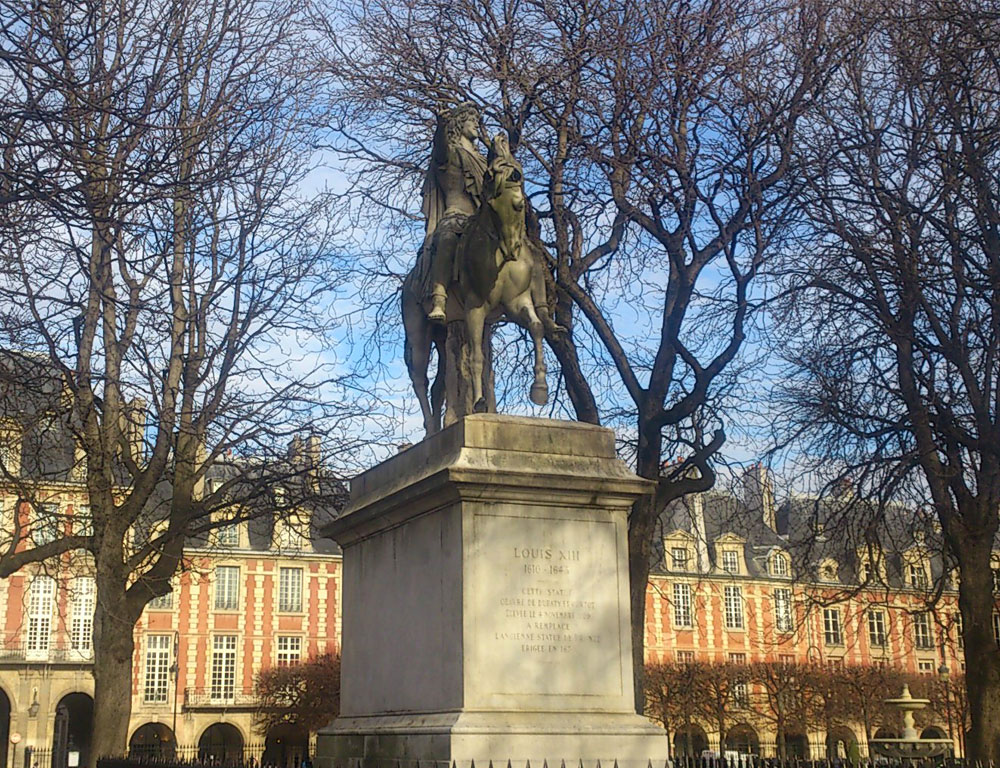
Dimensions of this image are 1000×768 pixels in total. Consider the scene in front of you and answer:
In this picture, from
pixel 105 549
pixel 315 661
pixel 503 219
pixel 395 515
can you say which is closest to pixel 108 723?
pixel 105 549

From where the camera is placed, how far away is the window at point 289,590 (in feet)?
193

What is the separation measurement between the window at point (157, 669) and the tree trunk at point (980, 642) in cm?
→ 4401

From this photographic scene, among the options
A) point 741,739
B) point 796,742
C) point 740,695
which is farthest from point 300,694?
point 796,742

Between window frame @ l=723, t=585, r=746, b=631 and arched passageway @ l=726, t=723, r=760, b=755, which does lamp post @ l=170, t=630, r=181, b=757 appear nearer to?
arched passageway @ l=726, t=723, r=760, b=755

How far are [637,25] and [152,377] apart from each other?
28.1 ft

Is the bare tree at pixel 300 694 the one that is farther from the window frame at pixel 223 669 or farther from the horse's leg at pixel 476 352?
the horse's leg at pixel 476 352

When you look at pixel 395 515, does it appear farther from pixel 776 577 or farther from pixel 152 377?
pixel 776 577

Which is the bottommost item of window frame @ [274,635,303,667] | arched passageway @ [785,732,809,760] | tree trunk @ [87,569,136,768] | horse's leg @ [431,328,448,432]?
arched passageway @ [785,732,809,760]

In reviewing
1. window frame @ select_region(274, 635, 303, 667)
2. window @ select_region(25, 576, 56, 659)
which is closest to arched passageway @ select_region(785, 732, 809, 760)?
window frame @ select_region(274, 635, 303, 667)

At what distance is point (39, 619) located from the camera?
52219mm

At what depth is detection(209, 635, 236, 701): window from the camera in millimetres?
56500

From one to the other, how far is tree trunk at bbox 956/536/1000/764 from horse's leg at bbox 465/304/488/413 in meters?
10.1

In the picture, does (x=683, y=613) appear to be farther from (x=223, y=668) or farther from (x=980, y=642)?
(x=980, y=642)

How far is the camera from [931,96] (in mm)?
16234
